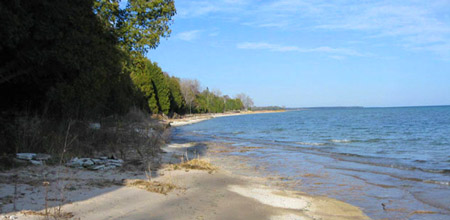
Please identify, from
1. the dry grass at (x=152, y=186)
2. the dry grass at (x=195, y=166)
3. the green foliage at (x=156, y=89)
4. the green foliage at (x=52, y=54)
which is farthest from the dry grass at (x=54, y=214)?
the green foliage at (x=156, y=89)

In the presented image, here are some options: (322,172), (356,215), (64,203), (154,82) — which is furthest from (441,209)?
(154,82)

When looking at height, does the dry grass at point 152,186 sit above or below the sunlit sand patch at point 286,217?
above

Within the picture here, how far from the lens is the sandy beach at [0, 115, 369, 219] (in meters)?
5.62

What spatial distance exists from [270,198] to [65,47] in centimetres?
670

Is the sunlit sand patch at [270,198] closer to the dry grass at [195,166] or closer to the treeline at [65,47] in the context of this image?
the dry grass at [195,166]

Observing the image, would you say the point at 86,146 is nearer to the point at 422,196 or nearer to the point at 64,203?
the point at 64,203

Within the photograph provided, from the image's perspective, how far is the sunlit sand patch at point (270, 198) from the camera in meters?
7.45

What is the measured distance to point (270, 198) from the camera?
26.4 ft

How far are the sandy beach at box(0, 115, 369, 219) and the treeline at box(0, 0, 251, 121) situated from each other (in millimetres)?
2853

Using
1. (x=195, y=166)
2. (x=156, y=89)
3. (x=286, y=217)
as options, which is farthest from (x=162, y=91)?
(x=286, y=217)

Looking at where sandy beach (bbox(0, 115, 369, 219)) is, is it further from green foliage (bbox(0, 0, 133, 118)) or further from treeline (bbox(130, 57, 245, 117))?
treeline (bbox(130, 57, 245, 117))

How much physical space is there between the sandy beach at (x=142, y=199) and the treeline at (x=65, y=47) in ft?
9.36

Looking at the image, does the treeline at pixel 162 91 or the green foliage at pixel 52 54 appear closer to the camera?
the green foliage at pixel 52 54

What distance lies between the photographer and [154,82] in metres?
62.9
